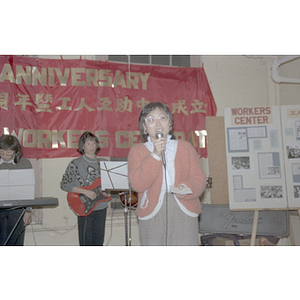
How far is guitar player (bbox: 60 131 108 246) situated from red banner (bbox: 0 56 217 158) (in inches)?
16.5

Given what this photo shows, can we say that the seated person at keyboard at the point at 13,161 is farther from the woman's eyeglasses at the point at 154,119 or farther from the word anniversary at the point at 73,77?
the woman's eyeglasses at the point at 154,119

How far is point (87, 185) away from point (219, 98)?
2431 millimetres

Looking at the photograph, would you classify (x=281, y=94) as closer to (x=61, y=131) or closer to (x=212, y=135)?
(x=212, y=135)

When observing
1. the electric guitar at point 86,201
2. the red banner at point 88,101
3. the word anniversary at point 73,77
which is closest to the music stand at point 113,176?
the electric guitar at point 86,201

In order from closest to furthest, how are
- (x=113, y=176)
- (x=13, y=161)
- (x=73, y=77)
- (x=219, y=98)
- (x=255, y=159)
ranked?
(x=113, y=176), (x=13, y=161), (x=255, y=159), (x=73, y=77), (x=219, y=98)

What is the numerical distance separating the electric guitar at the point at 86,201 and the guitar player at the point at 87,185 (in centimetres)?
3

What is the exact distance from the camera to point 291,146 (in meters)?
3.48

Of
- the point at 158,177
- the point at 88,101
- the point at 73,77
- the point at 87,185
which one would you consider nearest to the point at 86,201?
the point at 87,185

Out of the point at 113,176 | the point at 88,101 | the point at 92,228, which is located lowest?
the point at 92,228

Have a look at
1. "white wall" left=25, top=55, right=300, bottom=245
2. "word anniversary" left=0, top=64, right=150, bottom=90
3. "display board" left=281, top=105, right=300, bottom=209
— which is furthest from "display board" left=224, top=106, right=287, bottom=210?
"word anniversary" left=0, top=64, right=150, bottom=90

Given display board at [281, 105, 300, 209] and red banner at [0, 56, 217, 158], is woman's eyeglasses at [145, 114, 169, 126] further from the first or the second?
red banner at [0, 56, 217, 158]

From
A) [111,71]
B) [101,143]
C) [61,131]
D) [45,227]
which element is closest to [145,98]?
[111,71]

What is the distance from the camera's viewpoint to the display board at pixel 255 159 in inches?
135

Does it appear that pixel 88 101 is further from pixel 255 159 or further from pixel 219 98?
pixel 255 159
